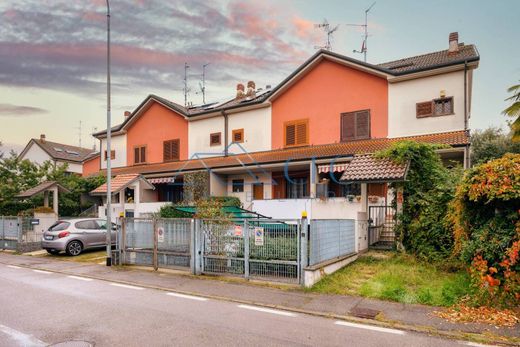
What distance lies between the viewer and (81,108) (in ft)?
61.8

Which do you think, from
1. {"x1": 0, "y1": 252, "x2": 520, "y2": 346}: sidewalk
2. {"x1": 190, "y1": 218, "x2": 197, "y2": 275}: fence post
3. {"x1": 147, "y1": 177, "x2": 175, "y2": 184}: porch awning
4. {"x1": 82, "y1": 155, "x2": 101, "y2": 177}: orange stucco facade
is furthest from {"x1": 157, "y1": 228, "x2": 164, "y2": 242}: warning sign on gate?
{"x1": 82, "y1": 155, "x2": 101, "y2": 177}: orange stucco facade

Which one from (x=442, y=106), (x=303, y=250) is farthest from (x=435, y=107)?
(x=303, y=250)

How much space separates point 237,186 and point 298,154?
18.9ft

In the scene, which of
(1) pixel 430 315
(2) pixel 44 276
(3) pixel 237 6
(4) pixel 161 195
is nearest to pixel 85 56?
(3) pixel 237 6

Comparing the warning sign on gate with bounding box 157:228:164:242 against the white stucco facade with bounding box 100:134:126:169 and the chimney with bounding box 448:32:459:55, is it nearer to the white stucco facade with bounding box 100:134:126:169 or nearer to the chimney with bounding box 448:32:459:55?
the chimney with bounding box 448:32:459:55

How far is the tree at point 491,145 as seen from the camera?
30.8 m

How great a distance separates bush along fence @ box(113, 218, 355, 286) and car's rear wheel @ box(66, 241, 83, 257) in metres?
4.20

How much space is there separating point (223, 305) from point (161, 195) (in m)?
20.7

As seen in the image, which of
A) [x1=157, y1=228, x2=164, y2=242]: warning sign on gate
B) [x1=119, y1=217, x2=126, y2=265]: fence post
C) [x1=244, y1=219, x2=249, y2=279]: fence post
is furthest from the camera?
[x1=119, y1=217, x2=126, y2=265]: fence post

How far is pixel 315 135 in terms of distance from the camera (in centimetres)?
2138

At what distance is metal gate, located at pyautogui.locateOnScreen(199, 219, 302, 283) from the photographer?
9.70 metres

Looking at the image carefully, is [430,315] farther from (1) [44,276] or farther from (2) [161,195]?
(2) [161,195]

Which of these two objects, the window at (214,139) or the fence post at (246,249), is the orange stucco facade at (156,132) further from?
the fence post at (246,249)

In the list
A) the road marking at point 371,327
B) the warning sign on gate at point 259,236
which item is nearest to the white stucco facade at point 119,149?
the warning sign on gate at point 259,236
